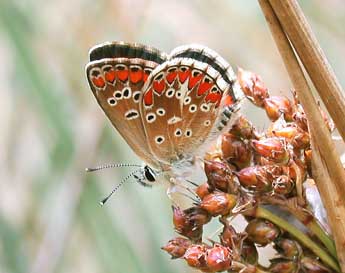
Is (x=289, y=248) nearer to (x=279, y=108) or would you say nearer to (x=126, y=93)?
(x=279, y=108)

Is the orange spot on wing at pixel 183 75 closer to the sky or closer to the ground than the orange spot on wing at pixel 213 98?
closer to the sky

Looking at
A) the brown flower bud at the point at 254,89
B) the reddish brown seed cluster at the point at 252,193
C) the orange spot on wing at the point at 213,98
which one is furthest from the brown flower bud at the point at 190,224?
the orange spot on wing at the point at 213,98

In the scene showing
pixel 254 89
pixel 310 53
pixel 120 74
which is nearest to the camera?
pixel 310 53

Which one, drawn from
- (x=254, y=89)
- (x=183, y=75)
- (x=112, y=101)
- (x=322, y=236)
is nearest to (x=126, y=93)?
(x=112, y=101)

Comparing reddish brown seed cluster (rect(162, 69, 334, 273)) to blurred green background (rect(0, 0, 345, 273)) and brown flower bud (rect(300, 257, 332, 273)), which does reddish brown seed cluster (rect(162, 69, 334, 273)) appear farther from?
blurred green background (rect(0, 0, 345, 273))

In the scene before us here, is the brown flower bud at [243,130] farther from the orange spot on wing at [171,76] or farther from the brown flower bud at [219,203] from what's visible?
the orange spot on wing at [171,76]

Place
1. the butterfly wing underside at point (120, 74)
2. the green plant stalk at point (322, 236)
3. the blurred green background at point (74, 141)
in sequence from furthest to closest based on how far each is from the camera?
1. the blurred green background at point (74, 141)
2. the butterfly wing underside at point (120, 74)
3. the green plant stalk at point (322, 236)
